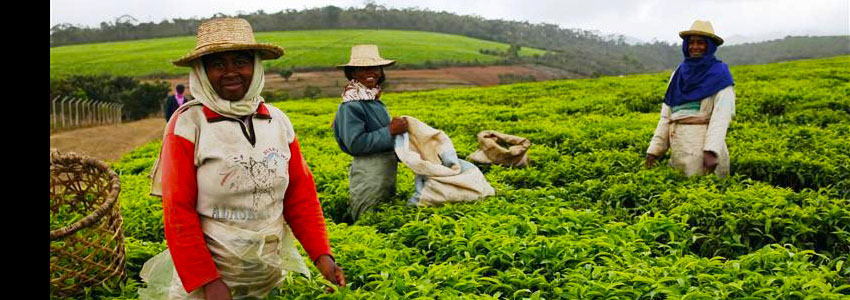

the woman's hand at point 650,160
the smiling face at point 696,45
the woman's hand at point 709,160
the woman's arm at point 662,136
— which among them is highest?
the smiling face at point 696,45

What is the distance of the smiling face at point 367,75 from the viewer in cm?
511

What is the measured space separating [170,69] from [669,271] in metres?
51.2

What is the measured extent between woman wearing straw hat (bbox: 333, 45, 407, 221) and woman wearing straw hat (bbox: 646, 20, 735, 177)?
273cm

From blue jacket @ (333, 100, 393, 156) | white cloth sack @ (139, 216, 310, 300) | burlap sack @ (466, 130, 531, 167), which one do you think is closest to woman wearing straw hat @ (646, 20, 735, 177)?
burlap sack @ (466, 130, 531, 167)

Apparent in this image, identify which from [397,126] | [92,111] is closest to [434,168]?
[397,126]

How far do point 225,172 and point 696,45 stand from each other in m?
4.77

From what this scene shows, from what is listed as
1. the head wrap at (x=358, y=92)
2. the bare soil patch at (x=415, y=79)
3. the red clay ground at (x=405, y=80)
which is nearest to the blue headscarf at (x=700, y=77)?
the head wrap at (x=358, y=92)

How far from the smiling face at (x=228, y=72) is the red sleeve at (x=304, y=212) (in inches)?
17.0

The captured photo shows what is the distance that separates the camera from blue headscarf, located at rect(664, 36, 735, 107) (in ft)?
19.0

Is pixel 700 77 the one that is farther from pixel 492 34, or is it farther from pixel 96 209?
pixel 492 34

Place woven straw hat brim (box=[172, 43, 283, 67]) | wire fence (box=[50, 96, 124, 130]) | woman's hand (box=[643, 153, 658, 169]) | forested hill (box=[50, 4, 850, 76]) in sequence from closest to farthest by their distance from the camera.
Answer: woven straw hat brim (box=[172, 43, 283, 67])
woman's hand (box=[643, 153, 658, 169])
wire fence (box=[50, 96, 124, 130])
forested hill (box=[50, 4, 850, 76])

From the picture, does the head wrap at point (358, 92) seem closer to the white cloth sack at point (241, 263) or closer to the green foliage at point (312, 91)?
the white cloth sack at point (241, 263)

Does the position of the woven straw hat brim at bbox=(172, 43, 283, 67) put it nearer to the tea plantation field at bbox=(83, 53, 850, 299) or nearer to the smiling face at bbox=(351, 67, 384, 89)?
the tea plantation field at bbox=(83, 53, 850, 299)

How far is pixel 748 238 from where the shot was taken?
4.47 m
